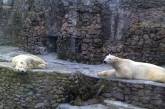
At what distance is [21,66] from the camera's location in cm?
977

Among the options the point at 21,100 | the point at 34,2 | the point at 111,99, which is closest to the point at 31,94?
the point at 21,100

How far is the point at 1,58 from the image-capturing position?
1147 cm

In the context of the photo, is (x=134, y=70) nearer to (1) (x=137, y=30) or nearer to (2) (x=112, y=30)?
(1) (x=137, y=30)

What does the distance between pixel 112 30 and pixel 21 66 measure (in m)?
2.86

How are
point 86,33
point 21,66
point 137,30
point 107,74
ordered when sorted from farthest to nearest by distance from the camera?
point 86,33, point 137,30, point 21,66, point 107,74

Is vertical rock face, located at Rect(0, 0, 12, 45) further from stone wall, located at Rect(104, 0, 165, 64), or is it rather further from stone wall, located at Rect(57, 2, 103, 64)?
Result: stone wall, located at Rect(104, 0, 165, 64)

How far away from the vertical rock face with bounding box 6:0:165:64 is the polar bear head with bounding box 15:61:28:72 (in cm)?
A: 209

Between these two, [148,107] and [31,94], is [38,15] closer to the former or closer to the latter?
[31,94]

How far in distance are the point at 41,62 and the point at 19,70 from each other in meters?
0.70

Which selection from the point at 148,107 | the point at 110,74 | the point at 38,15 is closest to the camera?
the point at 148,107

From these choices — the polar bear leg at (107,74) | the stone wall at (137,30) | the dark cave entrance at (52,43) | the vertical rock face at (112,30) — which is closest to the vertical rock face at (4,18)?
the dark cave entrance at (52,43)

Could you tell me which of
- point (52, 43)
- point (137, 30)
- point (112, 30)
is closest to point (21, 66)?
point (112, 30)

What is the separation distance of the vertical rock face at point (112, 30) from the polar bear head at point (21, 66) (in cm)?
209

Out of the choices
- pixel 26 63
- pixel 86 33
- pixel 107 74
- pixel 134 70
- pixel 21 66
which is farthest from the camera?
pixel 86 33
